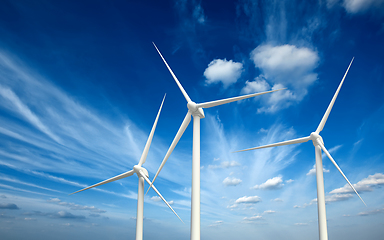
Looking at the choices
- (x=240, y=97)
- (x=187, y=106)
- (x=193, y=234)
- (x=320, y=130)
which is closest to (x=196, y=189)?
(x=193, y=234)

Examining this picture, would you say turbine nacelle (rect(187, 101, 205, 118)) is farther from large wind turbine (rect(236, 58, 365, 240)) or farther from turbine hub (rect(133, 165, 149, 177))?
turbine hub (rect(133, 165, 149, 177))

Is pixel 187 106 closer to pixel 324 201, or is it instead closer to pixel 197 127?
pixel 197 127

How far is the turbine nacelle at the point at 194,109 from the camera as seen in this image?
30.5 m

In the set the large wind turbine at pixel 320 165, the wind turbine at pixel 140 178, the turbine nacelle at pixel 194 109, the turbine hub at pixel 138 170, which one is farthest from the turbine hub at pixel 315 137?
the turbine hub at pixel 138 170

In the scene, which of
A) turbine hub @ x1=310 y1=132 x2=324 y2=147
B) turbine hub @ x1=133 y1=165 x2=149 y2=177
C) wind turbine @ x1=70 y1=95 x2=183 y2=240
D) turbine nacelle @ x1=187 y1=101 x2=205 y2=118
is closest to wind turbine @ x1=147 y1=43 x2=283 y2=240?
turbine nacelle @ x1=187 y1=101 x2=205 y2=118

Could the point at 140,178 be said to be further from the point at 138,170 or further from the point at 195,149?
the point at 195,149

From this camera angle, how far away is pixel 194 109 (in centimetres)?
3053

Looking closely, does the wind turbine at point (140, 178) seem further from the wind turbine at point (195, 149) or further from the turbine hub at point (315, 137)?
the turbine hub at point (315, 137)

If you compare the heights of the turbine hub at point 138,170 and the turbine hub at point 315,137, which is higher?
the turbine hub at point 315,137

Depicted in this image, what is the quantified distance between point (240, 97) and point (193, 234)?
16.9 m

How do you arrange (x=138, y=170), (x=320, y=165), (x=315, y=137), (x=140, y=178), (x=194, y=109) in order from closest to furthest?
(x=194, y=109), (x=320, y=165), (x=315, y=137), (x=138, y=170), (x=140, y=178)

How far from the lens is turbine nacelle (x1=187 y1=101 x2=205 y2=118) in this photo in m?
30.5

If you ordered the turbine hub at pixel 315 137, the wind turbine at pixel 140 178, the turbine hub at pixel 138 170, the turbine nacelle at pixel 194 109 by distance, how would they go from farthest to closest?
the turbine hub at pixel 138 170 < the wind turbine at pixel 140 178 < the turbine hub at pixel 315 137 < the turbine nacelle at pixel 194 109

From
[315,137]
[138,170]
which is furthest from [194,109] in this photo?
[315,137]
